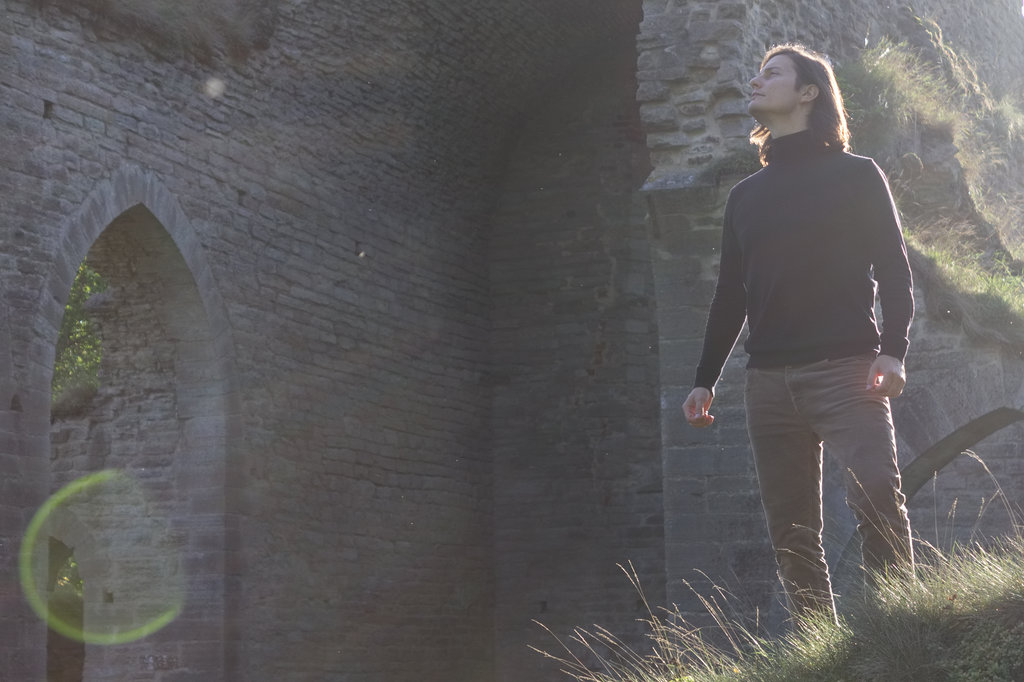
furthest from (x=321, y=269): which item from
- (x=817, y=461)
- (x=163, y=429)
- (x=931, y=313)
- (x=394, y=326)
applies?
(x=817, y=461)

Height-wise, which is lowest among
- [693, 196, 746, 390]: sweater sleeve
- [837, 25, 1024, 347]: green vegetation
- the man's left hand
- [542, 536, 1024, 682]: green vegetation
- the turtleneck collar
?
[542, 536, 1024, 682]: green vegetation

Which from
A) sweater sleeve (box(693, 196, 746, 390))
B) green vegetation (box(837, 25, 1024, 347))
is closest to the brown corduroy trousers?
sweater sleeve (box(693, 196, 746, 390))

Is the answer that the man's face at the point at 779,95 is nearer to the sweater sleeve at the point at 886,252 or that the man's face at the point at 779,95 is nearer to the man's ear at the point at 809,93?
the man's ear at the point at 809,93

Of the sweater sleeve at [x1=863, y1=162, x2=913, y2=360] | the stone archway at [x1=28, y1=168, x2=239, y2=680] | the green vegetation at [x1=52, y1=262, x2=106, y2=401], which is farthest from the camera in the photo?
the green vegetation at [x1=52, y1=262, x2=106, y2=401]

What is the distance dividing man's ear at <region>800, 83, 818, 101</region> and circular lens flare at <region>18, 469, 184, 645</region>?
6.52 metres

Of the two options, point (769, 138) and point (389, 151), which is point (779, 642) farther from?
point (389, 151)

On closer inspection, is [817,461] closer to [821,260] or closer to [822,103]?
[821,260]

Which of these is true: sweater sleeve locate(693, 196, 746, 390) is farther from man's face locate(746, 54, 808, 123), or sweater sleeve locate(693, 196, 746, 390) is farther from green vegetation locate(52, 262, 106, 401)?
green vegetation locate(52, 262, 106, 401)

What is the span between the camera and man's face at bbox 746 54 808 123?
13.3 ft

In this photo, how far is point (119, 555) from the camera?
9758 mm

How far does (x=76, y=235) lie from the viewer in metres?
8.39

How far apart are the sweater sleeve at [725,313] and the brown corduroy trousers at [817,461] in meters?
0.23

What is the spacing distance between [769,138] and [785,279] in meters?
0.52

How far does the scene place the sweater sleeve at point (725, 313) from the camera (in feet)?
13.7
